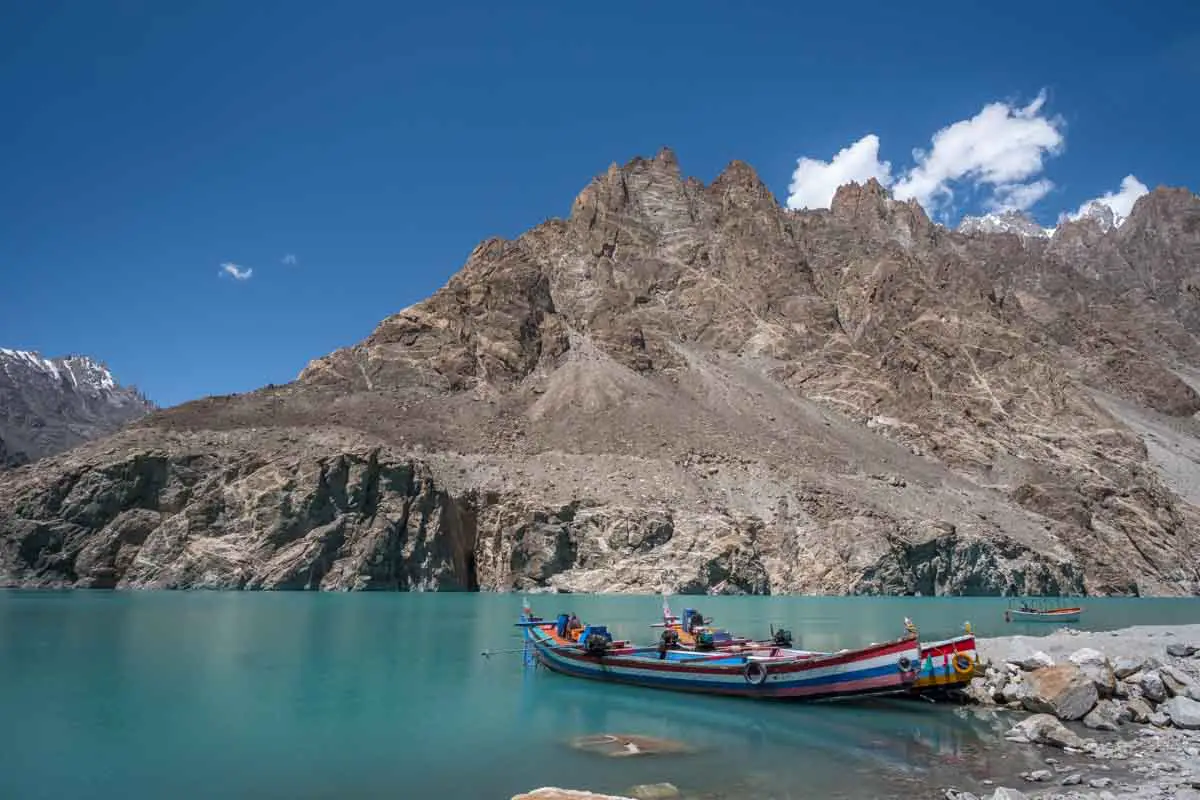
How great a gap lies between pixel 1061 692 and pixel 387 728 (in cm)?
1815

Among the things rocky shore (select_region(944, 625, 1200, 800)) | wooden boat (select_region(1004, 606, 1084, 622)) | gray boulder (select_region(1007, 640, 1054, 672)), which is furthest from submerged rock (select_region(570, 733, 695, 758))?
wooden boat (select_region(1004, 606, 1084, 622))

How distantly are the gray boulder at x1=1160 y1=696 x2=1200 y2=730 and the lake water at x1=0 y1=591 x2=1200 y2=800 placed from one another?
4.11 meters

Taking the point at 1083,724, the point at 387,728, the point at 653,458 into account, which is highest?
the point at 653,458

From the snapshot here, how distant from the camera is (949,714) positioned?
25203mm

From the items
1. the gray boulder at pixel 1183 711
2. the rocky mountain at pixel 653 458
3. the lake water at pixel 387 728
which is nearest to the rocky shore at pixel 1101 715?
the gray boulder at pixel 1183 711

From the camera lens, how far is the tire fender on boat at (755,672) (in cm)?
2734

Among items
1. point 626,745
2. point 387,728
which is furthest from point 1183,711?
point 387,728

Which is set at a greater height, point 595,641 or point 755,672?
point 595,641

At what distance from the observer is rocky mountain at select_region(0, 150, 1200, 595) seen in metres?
93.6

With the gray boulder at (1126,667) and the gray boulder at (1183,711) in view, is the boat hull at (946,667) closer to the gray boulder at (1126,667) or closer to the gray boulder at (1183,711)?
the gray boulder at (1126,667)

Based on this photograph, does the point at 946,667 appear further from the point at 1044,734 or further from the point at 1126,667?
the point at 1126,667

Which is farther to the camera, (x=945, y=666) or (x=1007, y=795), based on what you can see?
(x=945, y=666)

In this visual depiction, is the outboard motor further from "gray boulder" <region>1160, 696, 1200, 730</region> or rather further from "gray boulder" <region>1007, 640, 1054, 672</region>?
"gray boulder" <region>1160, 696, 1200, 730</region>

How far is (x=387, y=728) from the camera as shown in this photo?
899 inches
